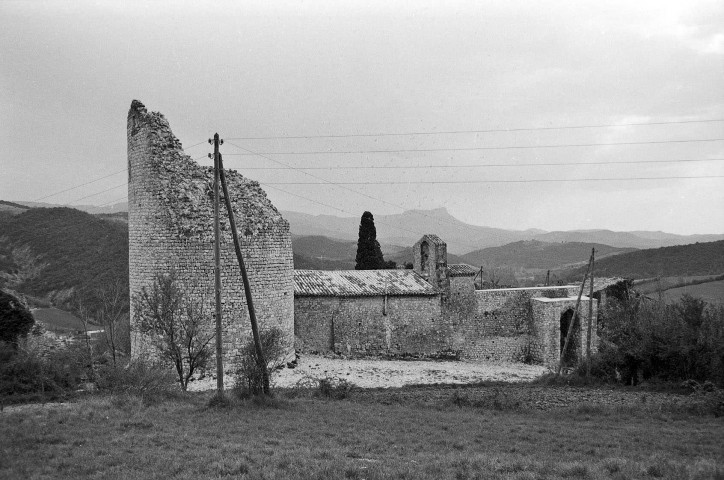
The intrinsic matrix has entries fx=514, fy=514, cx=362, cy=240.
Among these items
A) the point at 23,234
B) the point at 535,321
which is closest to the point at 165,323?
the point at 535,321

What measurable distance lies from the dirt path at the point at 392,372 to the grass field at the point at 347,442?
424cm

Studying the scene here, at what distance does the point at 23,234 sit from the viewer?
48.0 meters

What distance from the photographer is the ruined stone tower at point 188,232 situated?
1769 centimetres

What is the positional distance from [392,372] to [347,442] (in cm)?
1114

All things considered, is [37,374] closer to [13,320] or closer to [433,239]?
[13,320]

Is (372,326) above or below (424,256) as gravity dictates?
below

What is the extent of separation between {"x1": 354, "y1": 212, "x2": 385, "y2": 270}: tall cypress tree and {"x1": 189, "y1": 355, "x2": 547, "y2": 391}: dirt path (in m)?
12.3

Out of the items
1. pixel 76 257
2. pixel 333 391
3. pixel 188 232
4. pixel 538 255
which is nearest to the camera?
pixel 333 391

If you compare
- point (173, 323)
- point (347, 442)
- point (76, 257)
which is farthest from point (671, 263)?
point (347, 442)

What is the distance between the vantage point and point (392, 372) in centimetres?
2131

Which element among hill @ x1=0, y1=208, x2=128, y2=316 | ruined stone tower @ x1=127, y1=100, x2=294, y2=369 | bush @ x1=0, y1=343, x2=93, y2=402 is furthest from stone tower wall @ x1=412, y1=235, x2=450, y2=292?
hill @ x1=0, y1=208, x2=128, y2=316

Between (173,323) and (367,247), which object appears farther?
(367,247)

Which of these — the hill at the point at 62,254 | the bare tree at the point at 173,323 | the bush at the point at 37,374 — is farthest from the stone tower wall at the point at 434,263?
the hill at the point at 62,254

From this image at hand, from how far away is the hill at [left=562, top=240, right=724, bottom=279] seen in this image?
63.2 meters
